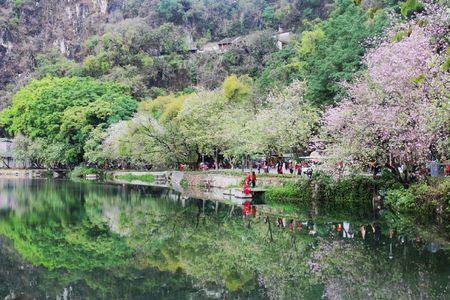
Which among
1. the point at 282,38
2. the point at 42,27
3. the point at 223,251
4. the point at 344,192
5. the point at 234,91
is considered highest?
the point at 42,27

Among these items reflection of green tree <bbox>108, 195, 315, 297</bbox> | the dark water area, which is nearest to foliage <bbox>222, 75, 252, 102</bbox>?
the dark water area

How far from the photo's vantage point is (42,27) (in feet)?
414

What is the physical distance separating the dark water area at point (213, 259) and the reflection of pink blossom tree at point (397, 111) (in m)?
3.81

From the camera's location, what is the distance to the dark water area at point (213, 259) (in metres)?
12.6

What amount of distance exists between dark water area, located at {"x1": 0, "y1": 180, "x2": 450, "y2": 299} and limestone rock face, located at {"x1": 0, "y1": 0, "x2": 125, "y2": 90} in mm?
97575

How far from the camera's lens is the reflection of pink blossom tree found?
21719 millimetres

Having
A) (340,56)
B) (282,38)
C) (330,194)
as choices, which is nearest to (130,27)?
(282,38)

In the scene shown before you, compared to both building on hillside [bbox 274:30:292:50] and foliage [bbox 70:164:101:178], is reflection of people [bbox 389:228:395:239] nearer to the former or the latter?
foliage [bbox 70:164:101:178]

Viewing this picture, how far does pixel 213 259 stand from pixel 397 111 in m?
12.3

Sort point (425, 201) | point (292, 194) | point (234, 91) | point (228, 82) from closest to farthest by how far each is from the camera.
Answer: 1. point (425, 201)
2. point (292, 194)
3. point (234, 91)
4. point (228, 82)

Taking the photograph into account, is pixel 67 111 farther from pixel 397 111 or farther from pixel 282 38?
pixel 397 111

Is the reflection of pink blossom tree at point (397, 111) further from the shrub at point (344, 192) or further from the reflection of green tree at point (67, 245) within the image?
the reflection of green tree at point (67, 245)

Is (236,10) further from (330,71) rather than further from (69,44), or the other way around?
(330,71)

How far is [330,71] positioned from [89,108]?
1473 inches
